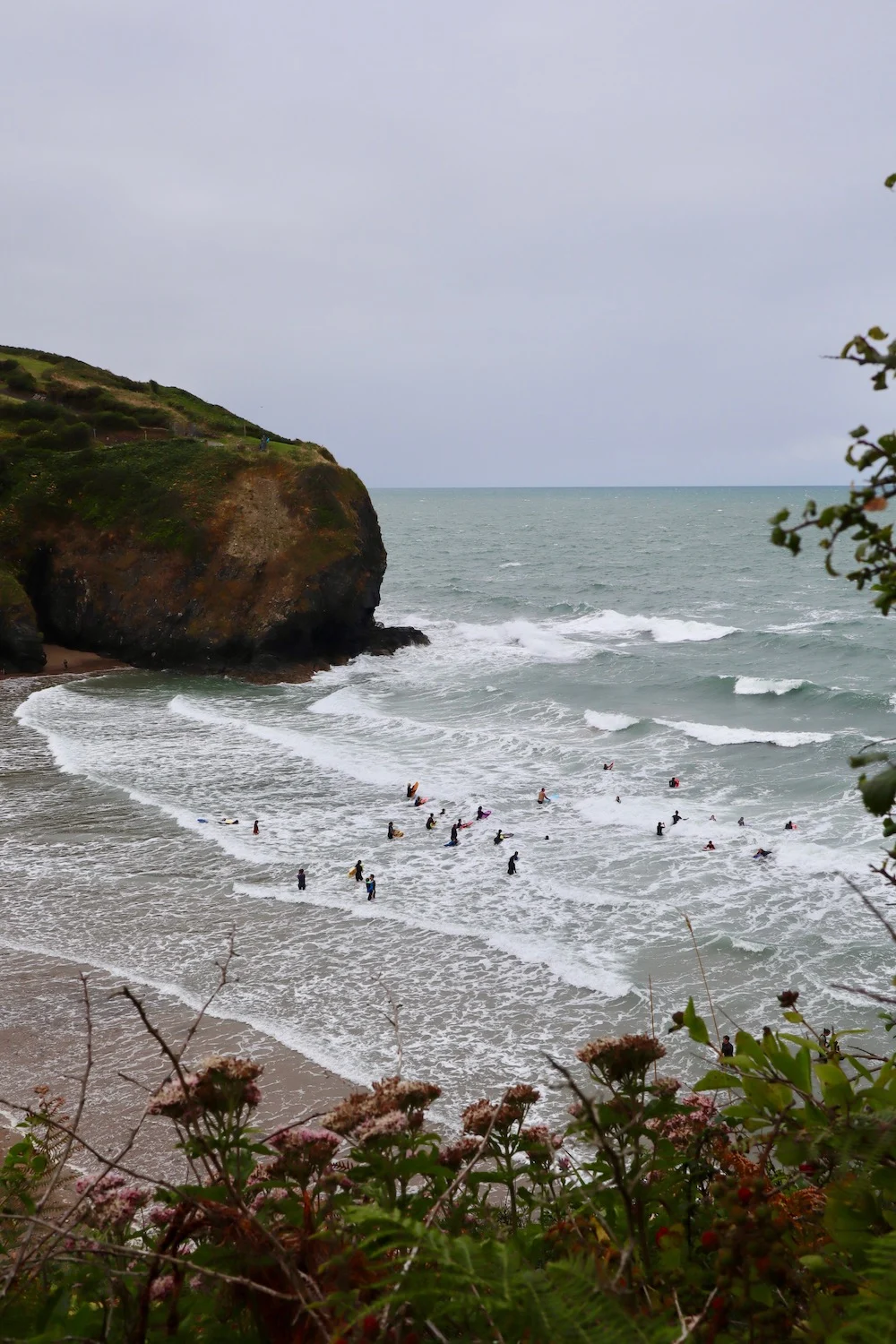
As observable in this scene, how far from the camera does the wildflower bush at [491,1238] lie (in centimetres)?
186

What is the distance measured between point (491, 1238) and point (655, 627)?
234 feet

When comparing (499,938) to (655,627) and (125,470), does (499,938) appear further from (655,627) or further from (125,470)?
(655,627)

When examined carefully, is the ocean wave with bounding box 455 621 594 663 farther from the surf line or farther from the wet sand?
the wet sand

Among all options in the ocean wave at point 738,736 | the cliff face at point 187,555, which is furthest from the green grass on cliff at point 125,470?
the ocean wave at point 738,736

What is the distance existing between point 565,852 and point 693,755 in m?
12.9

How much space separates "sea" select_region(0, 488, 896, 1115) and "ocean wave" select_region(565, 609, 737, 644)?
26.8ft

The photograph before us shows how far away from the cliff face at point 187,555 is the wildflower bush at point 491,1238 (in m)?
51.0

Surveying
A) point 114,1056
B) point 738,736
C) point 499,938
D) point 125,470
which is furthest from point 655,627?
point 114,1056

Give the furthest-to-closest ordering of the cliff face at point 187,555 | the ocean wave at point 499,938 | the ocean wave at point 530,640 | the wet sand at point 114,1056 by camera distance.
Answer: the ocean wave at point 530,640
the cliff face at point 187,555
the ocean wave at point 499,938
the wet sand at point 114,1056

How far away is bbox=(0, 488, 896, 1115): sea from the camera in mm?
19062

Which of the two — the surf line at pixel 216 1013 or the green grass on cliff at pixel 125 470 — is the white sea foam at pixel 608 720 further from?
the surf line at pixel 216 1013

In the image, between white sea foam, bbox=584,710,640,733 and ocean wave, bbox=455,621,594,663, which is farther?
ocean wave, bbox=455,621,594,663

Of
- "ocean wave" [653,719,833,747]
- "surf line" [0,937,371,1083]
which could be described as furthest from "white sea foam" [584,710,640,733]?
"surf line" [0,937,371,1083]

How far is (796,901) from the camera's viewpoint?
24094 millimetres
